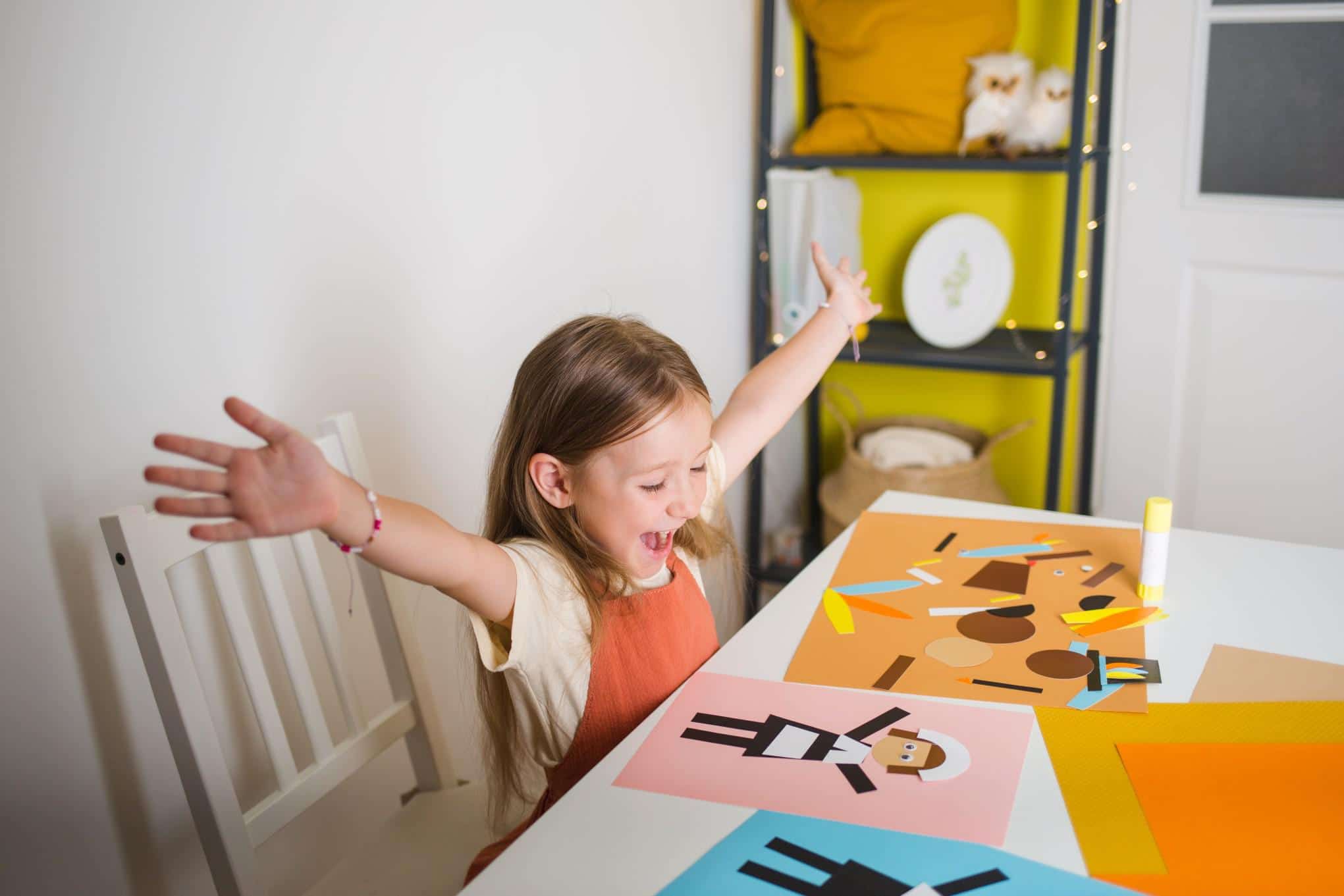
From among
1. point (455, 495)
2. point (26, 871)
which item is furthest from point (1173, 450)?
point (26, 871)

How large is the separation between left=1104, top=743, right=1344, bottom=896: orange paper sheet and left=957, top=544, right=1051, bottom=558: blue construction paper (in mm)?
442

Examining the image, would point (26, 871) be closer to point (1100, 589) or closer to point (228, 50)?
point (228, 50)

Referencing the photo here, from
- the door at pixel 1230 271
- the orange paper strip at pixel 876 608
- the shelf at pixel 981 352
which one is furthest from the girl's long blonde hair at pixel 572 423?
the door at pixel 1230 271

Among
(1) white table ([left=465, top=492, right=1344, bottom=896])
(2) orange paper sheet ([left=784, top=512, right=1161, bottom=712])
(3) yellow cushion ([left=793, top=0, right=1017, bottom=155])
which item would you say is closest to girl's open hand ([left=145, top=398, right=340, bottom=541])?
(1) white table ([left=465, top=492, right=1344, bottom=896])

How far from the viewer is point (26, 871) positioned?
1.14 meters

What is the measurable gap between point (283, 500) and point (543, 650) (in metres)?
0.38

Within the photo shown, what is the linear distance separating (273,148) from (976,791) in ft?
3.41

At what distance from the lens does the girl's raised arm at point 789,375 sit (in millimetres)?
1480

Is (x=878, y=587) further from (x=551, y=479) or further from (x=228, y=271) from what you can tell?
(x=228, y=271)

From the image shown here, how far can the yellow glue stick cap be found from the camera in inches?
50.9

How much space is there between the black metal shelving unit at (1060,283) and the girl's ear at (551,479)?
1.03m

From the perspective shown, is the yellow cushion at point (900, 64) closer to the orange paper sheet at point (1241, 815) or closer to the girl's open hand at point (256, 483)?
the orange paper sheet at point (1241, 815)

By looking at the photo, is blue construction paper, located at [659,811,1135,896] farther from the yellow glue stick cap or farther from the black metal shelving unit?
the black metal shelving unit

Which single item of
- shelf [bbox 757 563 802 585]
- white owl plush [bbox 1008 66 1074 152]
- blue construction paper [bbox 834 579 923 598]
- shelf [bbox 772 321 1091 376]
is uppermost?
white owl plush [bbox 1008 66 1074 152]
